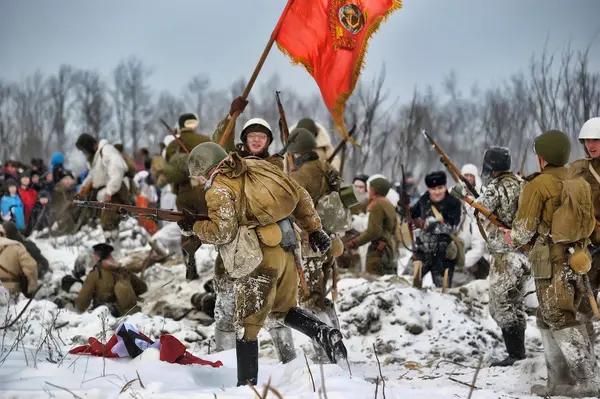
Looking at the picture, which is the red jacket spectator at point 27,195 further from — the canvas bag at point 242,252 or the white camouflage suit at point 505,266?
the canvas bag at point 242,252

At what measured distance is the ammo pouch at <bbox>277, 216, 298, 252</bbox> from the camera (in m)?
5.03

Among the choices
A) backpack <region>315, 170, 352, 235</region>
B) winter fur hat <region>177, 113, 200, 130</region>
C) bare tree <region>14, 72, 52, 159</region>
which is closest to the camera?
backpack <region>315, 170, 352, 235</region>

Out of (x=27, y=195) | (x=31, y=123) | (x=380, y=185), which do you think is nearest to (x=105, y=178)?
(x=27, y=195)

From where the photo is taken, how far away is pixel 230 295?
20.7 ft

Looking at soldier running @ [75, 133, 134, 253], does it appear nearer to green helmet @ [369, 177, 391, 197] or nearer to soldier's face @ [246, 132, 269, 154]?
green helmet @ [369, 177, 391, 197]

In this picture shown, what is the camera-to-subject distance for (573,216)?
208 inches

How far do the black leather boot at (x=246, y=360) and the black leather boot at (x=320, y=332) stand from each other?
46 centimetres

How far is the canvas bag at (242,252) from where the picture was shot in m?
4.83

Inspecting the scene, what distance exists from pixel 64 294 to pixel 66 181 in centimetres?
608

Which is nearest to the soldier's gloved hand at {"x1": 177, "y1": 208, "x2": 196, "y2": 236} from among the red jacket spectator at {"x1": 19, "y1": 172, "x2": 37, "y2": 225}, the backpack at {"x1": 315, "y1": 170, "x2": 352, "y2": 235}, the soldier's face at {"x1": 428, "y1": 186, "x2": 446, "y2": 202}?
the backpack at {"x1": 315, "y1": 170, "x2": 352, "y2": 235}

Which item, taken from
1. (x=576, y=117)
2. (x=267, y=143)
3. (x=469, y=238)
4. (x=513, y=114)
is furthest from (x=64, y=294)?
(x=513, y=114)

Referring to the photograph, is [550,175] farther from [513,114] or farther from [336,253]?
[513,114]

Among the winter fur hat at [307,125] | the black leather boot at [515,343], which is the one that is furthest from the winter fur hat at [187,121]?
the black leather boot at [515,343]

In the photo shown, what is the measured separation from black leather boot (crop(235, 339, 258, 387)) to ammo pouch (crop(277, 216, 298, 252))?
71cm
